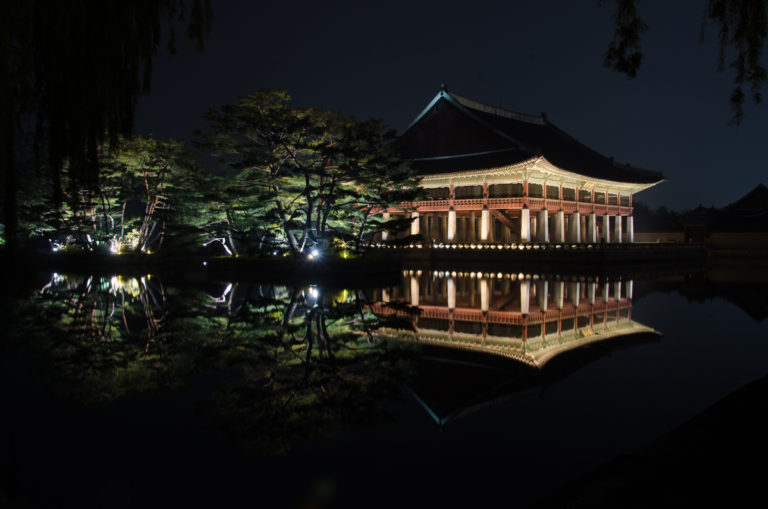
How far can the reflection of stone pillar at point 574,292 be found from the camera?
1546 centimetres

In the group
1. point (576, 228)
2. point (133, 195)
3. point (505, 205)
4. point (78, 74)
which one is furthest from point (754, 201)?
point (78, 74)

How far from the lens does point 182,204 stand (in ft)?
90.5

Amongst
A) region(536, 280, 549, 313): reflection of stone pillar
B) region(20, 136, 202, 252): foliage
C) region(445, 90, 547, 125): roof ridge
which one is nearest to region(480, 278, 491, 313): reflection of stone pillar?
region(536, 280, 549, 313): reflection of stone pillar

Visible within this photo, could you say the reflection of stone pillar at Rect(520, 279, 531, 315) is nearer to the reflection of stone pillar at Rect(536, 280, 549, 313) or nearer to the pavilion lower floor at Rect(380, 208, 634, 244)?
the reflection of stone pillar at Rect(536, 280, 549, 313)

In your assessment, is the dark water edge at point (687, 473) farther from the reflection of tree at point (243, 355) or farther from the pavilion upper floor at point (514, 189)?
the pavilion upper floor at point (514, 189)

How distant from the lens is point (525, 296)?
54.5 ft

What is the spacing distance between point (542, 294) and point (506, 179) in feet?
63.5

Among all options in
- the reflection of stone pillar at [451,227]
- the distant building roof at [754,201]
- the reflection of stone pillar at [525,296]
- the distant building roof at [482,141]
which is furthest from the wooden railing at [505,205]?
the distant building roof at [754,201]

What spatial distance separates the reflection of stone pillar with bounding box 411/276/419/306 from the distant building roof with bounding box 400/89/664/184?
50.1 feet

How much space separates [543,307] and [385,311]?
4.78 metres

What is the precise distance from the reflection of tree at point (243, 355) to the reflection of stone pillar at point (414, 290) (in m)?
1.77

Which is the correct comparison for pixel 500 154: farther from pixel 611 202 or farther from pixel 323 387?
pixel 323 387

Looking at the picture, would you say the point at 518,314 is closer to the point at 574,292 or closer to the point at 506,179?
the point at 574,292

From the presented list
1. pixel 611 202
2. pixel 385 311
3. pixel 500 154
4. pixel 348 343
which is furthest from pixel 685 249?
pixel 348 343
